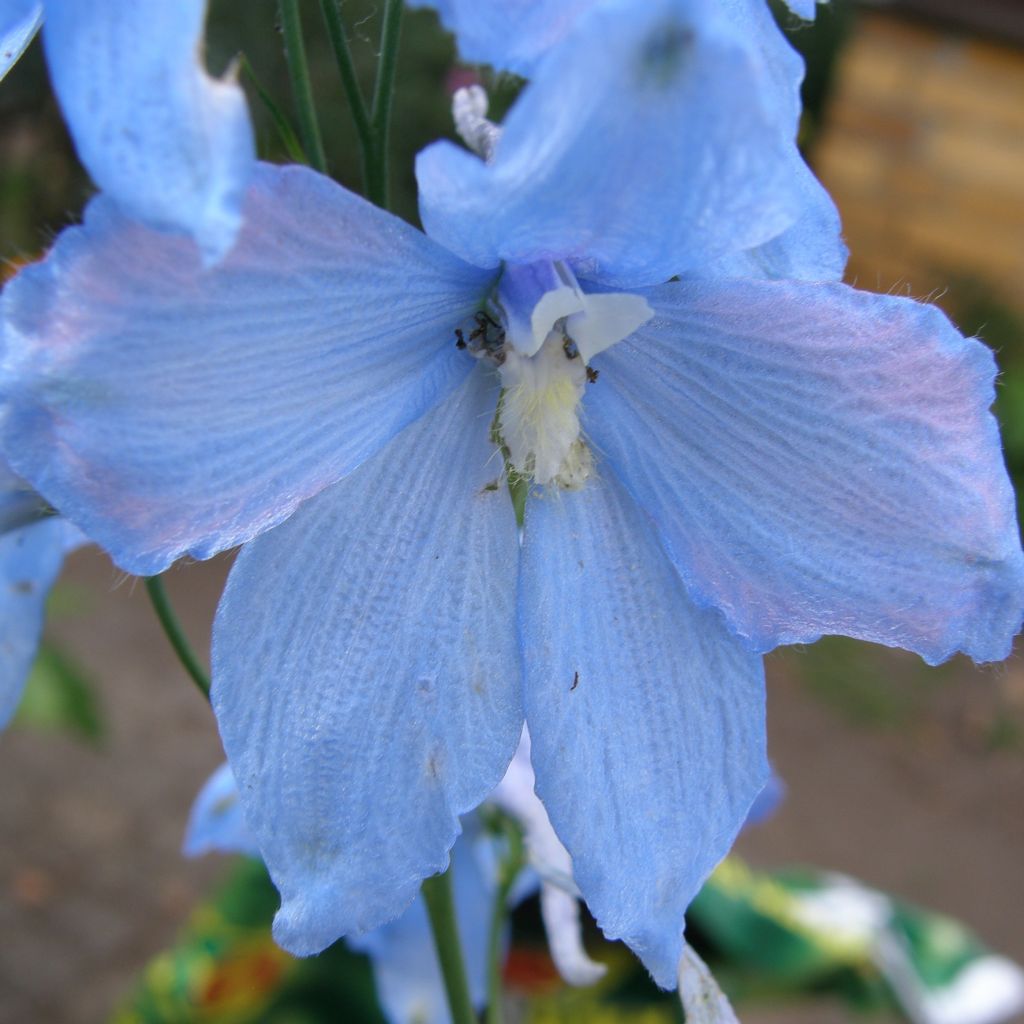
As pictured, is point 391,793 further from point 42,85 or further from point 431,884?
point 42,85

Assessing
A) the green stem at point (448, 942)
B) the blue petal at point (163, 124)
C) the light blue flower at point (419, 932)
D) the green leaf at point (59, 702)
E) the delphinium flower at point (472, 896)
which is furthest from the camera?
the green leaf at point (59, 702)

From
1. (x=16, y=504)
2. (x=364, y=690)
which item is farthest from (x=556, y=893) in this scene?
(x=16, y=504)

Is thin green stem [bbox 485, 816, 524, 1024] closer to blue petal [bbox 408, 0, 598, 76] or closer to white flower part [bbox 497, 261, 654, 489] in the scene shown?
white flower part [bbox 497, 261, 654, 489]

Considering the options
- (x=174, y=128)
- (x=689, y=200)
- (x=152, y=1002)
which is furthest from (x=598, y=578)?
(x=152, y=1002)

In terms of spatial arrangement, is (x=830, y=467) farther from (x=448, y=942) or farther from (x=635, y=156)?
(x=448, y=942)

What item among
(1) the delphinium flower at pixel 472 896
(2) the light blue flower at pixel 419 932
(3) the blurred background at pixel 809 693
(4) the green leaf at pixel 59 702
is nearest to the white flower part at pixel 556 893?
(1) the delphinium flower at pixel 472 896

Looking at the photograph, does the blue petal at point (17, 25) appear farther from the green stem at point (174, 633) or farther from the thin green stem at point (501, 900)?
the thin green stem at point (501, 900)
